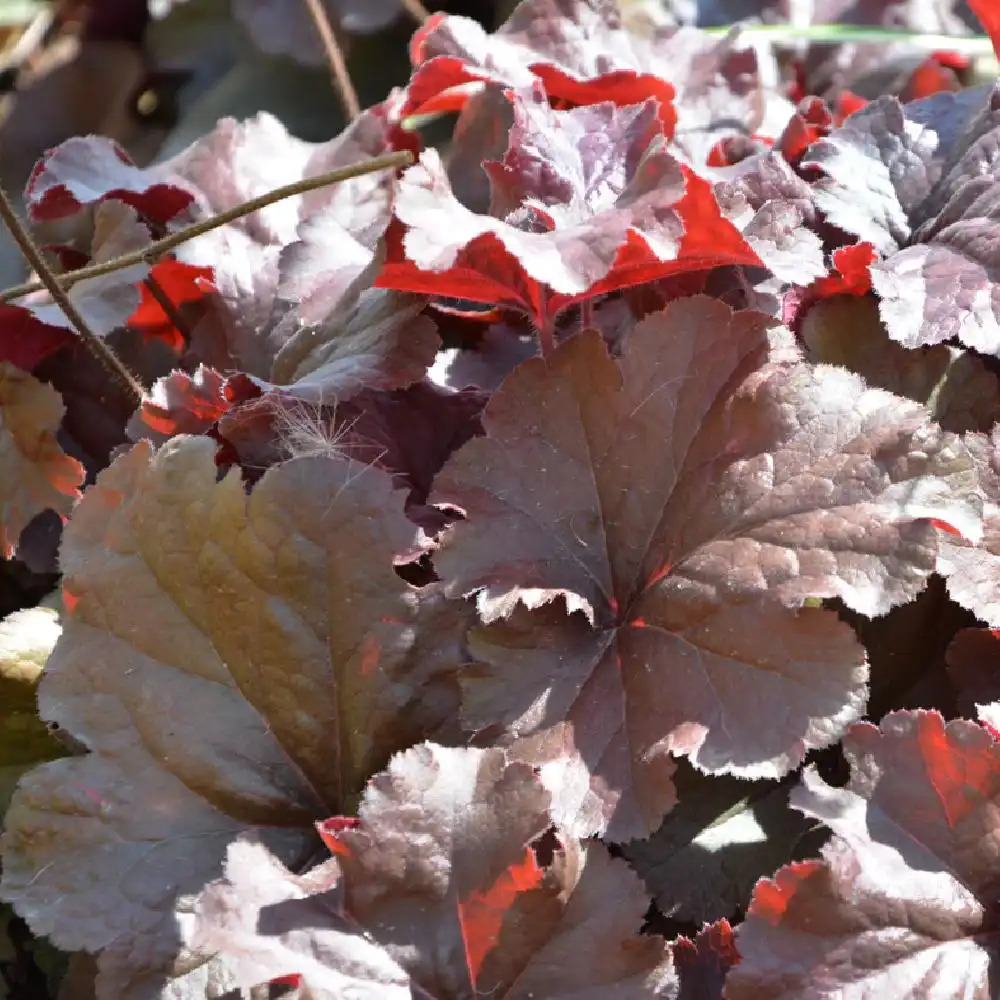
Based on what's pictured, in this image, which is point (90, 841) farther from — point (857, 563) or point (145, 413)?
point (857, 563)

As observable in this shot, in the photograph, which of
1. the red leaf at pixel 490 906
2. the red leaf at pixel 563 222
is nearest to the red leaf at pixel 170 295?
the red leaf at pixel 563 222

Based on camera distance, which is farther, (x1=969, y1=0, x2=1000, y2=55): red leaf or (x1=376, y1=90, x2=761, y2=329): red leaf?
(x1=969, y1=0, x2=1000, y2=55): red leaf

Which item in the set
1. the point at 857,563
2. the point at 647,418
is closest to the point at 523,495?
the point at 647,418

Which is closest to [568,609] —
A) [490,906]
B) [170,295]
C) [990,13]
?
[490,906]

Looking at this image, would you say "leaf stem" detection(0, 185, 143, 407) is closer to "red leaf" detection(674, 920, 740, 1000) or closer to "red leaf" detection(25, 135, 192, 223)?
"red leaf" detection(25, 135, 192, 223)

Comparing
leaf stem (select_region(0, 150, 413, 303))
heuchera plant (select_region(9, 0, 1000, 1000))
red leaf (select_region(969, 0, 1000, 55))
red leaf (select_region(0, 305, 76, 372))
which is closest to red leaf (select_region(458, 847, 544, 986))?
heuchera plant (select_region(9, 0, 1000, 1000))

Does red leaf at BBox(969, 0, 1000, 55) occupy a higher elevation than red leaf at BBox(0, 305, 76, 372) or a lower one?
lower

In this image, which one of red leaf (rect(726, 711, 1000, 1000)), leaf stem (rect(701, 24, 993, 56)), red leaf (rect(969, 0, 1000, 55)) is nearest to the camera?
red leaf (rect(726, 711, 1000, 1000))

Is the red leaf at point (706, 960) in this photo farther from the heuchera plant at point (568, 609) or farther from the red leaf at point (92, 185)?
the red leaf at point (92, 185)
